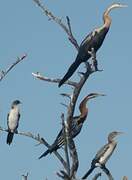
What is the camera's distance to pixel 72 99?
8500 mm

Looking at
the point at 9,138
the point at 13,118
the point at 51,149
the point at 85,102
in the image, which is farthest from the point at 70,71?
the point at 13,118

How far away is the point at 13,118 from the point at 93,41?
750 cm

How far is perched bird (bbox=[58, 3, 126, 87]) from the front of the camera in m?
10.5

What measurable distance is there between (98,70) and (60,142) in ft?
6.01

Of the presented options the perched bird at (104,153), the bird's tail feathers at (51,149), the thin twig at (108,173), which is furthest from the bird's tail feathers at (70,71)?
the perched bird at (104,153)

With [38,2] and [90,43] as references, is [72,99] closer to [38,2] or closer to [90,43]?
[38,2]

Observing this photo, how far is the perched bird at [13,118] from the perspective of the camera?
17297 mm

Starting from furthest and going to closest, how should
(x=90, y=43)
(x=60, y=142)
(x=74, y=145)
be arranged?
(x=90, y=43) → (x=60, y=142) → (x=74, y=145)

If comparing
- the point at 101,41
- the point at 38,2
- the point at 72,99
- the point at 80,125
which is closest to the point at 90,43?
the point at 101,41

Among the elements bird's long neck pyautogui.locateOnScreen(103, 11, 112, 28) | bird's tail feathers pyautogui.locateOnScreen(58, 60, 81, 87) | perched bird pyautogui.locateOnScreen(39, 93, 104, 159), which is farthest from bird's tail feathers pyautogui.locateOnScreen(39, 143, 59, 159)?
bird's long neck pyautogui.locateOnScreen(103, 11, 112, 28)

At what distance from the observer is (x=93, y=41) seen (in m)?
11.4

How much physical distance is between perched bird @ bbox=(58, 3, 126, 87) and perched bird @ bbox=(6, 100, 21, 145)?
20.0ft

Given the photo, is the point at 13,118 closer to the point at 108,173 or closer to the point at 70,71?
the point at 108,173

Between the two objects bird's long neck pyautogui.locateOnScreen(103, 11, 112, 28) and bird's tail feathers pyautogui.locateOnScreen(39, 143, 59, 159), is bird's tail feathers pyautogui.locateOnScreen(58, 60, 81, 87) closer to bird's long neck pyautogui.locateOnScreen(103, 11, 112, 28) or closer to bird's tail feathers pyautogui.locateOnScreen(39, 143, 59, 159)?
bird's tail feathers pyautogui.locateOnScreen(39, 143, 59, 159)
